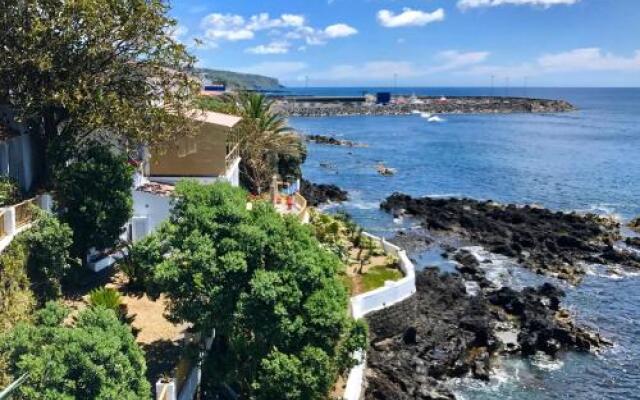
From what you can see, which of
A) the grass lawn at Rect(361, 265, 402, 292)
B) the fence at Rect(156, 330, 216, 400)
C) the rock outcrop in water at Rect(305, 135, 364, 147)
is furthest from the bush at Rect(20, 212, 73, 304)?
the rock outcrop in water at Rect(305, 135, 364, 147)

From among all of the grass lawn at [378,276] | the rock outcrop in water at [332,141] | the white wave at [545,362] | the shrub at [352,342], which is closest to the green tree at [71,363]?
the shrub at [352,342]

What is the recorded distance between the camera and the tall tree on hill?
20281mm

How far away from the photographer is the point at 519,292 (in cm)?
3297

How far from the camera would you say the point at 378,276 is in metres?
27.7

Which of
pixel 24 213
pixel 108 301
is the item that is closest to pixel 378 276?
pixel 108 301

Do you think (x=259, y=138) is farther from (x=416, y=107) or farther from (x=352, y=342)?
(x=416, y=107)

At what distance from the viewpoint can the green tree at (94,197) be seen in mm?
20203

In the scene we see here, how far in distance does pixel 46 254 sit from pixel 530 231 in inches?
1397

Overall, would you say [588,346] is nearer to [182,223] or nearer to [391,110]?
[182,223]

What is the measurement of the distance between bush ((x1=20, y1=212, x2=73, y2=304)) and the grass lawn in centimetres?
1198

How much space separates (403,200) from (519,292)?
79.2 ft

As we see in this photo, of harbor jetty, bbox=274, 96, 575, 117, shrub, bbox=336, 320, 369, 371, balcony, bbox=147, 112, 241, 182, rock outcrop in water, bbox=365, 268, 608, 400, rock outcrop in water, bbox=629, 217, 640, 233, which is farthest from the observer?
harbor jetty, bbox=274, 96, 575, 117

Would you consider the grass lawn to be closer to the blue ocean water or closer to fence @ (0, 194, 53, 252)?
the blue ocean water

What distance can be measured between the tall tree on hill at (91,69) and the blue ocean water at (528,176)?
50.3 ft
